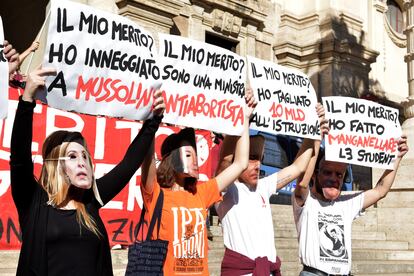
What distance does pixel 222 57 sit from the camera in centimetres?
461

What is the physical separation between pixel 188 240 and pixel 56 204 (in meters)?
0.92

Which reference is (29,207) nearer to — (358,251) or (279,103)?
(279,103)

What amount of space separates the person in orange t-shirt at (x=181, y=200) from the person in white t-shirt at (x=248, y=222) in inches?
11.6

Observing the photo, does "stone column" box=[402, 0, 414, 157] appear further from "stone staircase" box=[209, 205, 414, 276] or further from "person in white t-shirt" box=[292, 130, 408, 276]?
"person in white t-shirt" box=[292, 130, 408, 276]

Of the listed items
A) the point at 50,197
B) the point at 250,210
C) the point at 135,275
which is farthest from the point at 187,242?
the point at 50,197

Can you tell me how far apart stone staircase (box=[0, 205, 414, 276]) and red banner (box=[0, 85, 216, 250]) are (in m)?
0.30

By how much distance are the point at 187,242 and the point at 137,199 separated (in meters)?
3.69

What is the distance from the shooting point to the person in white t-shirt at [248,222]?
12.5 feet

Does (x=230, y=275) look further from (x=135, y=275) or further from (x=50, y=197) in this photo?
(x=50, y=197)

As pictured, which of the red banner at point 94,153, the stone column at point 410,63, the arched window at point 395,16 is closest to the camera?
the red banner at point 94,153

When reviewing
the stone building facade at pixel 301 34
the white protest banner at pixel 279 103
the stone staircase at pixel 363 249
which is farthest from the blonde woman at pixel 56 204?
the stone building facade at pixel 301 34

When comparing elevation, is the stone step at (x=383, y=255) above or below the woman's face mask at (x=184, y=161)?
below

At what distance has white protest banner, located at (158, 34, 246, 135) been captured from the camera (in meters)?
4.31

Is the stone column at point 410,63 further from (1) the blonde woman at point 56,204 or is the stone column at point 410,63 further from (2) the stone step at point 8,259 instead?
(1) the blonde woman at point 56,204
